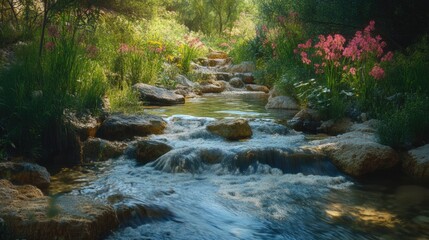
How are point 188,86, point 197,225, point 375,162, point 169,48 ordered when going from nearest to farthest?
point 197,225 → point 375,162 → point 188,86 → point 169,48

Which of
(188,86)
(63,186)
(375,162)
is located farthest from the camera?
(188,86)

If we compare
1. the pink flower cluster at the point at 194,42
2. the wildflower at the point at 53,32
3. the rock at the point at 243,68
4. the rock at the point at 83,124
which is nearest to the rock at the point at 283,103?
the rock at the point at 83,124

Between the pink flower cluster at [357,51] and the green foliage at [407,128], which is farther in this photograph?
the pink flower cluster at [357,51]

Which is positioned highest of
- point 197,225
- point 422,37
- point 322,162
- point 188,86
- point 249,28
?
point 249,28

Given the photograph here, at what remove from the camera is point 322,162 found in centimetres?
599

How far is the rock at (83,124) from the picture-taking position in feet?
19.9

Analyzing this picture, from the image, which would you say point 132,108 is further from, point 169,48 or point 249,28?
point 249,28

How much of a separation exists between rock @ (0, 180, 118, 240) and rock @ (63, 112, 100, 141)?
222 centimetres

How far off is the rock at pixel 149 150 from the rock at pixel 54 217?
2.33 meters

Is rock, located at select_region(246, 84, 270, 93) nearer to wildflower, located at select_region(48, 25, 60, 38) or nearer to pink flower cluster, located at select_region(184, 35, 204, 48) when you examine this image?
pink flower cluster, located at select_region(184, 35, 204, 48)

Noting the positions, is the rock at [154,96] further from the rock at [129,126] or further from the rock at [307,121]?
the rock at [307,121]

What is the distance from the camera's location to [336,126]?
26.4 feet

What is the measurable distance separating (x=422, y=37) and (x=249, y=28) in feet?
68.1

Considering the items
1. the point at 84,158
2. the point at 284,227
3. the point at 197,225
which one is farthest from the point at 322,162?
the point at 84,158
